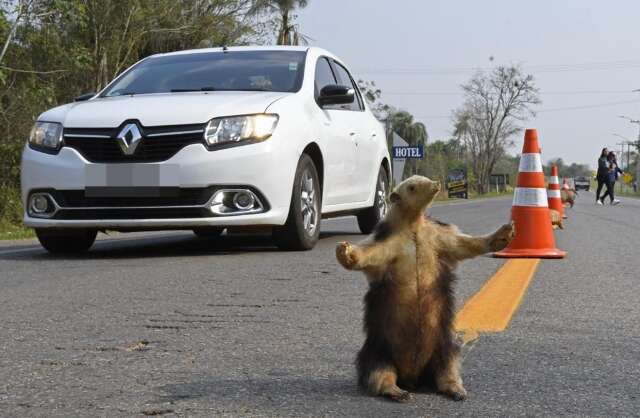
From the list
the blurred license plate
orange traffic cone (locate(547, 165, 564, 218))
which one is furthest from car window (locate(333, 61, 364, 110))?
orange traffic cone (locate(547, 165, 564, 218))

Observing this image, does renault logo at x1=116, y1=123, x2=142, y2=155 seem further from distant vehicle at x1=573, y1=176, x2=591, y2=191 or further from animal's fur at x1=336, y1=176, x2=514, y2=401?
distant vehicle at x1=573, y1=176, x2=591, y2=191

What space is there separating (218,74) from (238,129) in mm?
1263

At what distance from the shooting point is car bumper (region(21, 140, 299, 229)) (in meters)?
6.95

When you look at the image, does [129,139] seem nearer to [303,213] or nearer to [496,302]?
[303,213]

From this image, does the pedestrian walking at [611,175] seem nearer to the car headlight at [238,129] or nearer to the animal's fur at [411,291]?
the car headlight at [238,129]

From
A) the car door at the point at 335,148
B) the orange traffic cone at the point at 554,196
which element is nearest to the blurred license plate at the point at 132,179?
the car door at the point at 335,148

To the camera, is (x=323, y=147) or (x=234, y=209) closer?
(x=234, y=209)

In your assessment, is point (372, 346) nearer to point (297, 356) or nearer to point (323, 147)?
point (297, 356)

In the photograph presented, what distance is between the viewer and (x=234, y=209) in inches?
281

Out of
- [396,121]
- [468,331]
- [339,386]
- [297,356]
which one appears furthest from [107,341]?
[396,121]

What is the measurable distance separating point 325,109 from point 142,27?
57.2 ft

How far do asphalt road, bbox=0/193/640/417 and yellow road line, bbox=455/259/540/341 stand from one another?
78mm

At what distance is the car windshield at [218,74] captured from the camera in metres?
8.02

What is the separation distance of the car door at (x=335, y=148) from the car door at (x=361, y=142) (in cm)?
7
